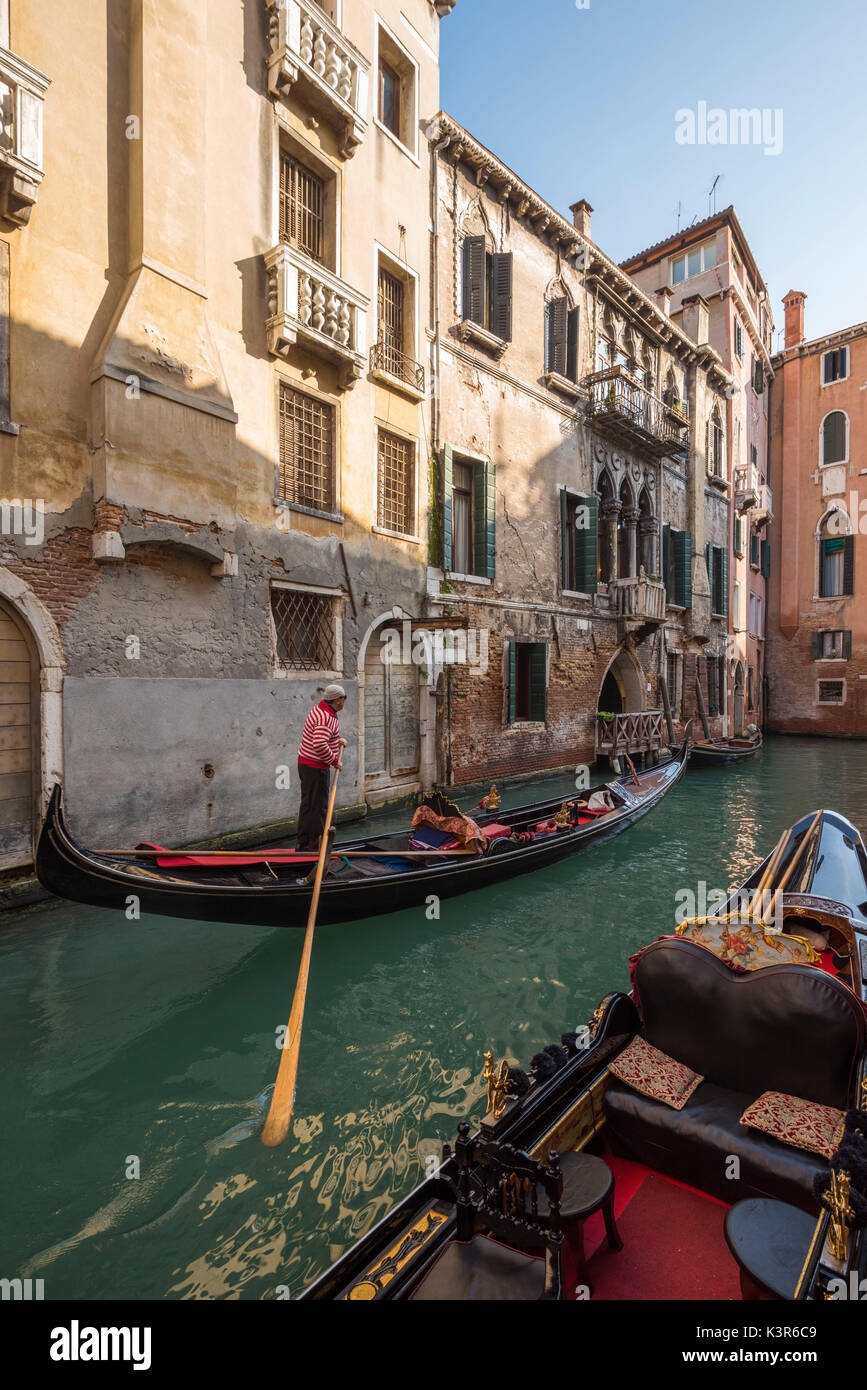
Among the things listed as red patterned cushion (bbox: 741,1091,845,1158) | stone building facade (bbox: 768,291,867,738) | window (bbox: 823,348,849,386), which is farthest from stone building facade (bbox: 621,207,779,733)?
red patterned cushion (bbox: 741,1091,845,1158)

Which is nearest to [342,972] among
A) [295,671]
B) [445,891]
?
[445,891]

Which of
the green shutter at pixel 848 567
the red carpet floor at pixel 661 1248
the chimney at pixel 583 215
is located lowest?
the red carpet floor at pixel 661 1248

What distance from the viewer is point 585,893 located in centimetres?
604

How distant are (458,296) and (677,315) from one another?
11.0 m

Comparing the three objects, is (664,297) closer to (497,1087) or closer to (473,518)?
(473,518)

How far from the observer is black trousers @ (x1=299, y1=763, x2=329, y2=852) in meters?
5.33

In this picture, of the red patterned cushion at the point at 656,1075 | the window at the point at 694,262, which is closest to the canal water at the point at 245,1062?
the red patterned cushion at the point at 656,1075

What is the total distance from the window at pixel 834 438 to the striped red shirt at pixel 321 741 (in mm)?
20716

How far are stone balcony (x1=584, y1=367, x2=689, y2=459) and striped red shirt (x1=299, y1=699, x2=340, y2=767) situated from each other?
919 cm

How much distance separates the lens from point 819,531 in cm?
2033

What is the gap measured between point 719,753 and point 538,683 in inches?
189

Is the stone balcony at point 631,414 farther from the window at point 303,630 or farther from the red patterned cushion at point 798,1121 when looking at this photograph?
the red patterned cushion at point 798,1121

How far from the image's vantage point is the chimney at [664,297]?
55.7 ft
